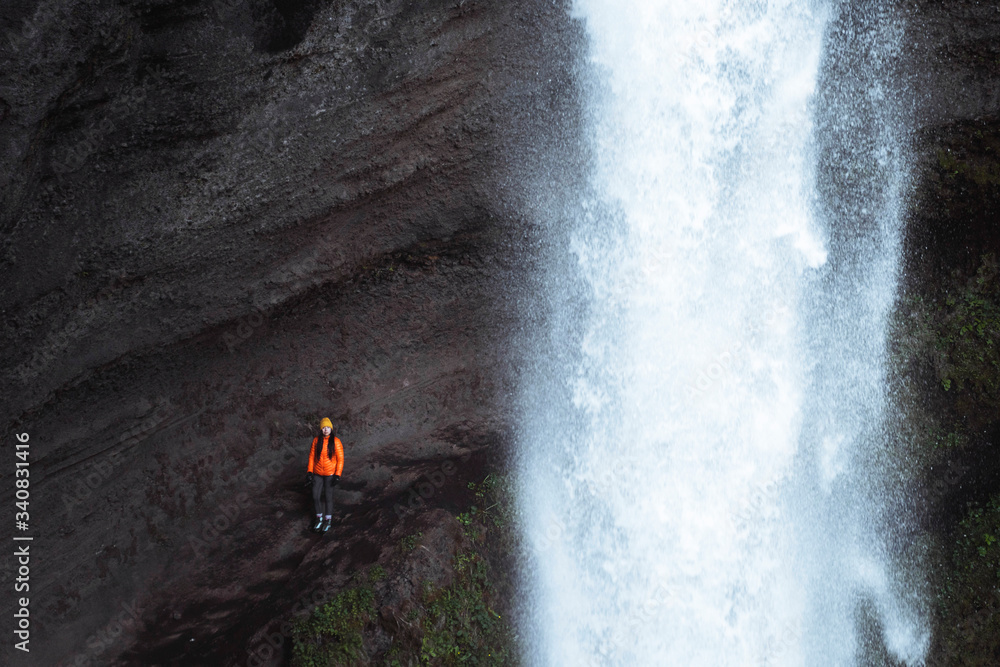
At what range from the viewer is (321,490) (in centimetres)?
850

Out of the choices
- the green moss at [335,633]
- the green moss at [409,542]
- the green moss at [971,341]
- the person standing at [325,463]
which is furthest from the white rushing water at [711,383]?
the person standing at [325,463]

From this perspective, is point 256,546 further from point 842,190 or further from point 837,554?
point 842,190

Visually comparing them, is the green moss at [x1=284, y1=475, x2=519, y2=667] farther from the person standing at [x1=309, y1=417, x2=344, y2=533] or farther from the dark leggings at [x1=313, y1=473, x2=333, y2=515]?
the person standing at [x1=309, y1=417, x2=344, y2=533]

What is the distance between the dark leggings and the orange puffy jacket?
0.10m

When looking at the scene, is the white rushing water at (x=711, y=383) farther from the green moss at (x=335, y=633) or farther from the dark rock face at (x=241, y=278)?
the green moss at (x=335, y=633)

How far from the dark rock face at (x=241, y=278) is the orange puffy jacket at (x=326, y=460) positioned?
0.83 m

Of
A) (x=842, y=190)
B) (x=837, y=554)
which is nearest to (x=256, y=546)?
(x=837, y=554)

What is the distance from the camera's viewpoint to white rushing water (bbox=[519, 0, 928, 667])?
8.84 metres

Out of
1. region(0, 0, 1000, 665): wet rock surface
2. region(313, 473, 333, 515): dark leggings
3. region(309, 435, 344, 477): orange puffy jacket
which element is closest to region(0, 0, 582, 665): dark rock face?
region(0, 0, 1000, 665): wet rock surface

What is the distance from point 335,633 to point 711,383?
567 centimetres

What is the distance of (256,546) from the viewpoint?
8711mm

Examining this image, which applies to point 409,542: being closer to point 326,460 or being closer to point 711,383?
point 326,460

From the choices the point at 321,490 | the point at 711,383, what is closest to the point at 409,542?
the point at 321,490

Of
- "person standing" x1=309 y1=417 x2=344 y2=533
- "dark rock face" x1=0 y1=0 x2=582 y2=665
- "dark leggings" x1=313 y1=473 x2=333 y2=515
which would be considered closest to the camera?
"dark rock face" x1=0 y1=0 x2=582 y2=665
